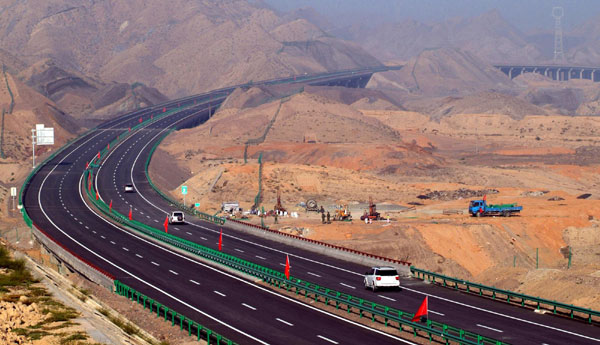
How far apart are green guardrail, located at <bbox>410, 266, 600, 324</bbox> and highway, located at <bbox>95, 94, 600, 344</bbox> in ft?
2.16

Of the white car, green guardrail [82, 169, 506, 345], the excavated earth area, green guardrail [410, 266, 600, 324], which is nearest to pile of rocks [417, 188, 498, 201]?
the excavated earth area

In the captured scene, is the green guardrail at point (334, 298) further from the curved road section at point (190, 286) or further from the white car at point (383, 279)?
the white car at point (383, 279)

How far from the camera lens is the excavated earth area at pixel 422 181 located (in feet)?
223

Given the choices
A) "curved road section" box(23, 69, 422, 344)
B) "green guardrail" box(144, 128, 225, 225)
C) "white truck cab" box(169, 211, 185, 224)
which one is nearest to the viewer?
"curved road section" box(23, 69, 422, 344)

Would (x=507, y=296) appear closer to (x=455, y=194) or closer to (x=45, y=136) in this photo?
(x=455, y=194)

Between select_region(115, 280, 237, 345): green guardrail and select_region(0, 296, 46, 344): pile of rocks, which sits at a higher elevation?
select_region(0, 296, 46, 344): pile of rocks

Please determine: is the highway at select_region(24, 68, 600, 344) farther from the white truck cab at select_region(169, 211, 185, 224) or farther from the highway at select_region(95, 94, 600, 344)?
the white truck cab at select_region(169, 211, 185, 224)

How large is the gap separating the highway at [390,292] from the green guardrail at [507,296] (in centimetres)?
66

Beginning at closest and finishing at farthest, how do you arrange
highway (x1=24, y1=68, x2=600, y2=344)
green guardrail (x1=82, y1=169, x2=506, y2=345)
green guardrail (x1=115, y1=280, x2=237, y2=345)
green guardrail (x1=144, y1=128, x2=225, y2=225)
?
green guardrail (x1=82, y1=169, x2=506, y2=345), green guardrail (x1=115, y1=280, x2=237, y2=345), highway (x1=24, y1=68, x2=600, y2=344), green guardrail (x1=144, y1=128, x2=225, y2=225)

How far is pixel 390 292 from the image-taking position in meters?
48.7

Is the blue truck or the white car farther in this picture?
the blue truck

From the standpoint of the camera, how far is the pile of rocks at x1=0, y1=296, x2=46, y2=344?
29562 mm

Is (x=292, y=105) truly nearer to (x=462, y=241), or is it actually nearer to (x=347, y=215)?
(x=347, y=215)

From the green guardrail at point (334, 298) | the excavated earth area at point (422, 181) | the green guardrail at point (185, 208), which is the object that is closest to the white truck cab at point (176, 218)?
the green guardrail at point (185, 208)
